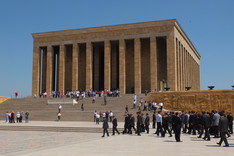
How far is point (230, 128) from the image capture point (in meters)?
15.2

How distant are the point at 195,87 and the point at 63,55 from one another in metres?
27.5

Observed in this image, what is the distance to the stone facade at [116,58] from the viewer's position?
129 ft

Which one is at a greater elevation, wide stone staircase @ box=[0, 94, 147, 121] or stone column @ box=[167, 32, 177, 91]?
stone column @ box=[167, 32, 177, 91]

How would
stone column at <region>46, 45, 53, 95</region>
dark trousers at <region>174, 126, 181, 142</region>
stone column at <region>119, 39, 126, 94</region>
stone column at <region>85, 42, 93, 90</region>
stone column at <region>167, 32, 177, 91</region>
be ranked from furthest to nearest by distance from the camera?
stone column at <region>46, 45, 53, 95</region>, stone column at <region>85, 42, 93, 90</region>, stone column at <region>119, 39, 126, 94</region>, stone column at <region>167, 32, 177, 91</region>, dark trousers at <region>174, 126, 181, 142</region>

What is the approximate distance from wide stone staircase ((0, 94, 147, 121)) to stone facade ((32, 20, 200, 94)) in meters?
8.04

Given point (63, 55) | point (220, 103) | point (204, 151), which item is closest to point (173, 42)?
point (220, 103)

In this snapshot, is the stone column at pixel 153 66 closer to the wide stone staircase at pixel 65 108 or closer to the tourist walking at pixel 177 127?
the wide stone staircase at pixel 65 108

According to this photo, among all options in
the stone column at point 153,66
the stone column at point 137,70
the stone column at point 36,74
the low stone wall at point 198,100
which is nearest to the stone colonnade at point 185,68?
the stone column at point 153,66

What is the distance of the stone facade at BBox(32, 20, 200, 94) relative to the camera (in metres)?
39.3

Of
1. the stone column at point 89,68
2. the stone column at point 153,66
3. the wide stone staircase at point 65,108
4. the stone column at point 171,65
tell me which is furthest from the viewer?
the stone column at point 89,68

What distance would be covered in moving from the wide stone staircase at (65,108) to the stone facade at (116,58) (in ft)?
26.4

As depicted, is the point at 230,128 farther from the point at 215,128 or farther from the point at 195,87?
the point at 195,87

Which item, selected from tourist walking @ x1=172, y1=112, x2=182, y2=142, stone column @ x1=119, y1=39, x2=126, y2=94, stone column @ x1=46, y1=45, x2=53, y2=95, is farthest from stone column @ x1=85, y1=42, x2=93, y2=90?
tourist walking @ x1=172, y1=112, x2=182, y2=142

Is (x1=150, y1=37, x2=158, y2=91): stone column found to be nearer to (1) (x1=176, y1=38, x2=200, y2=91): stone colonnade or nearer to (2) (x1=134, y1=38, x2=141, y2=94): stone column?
(2) (x1=134, y1=38, x2=141, y2=94): stone column
